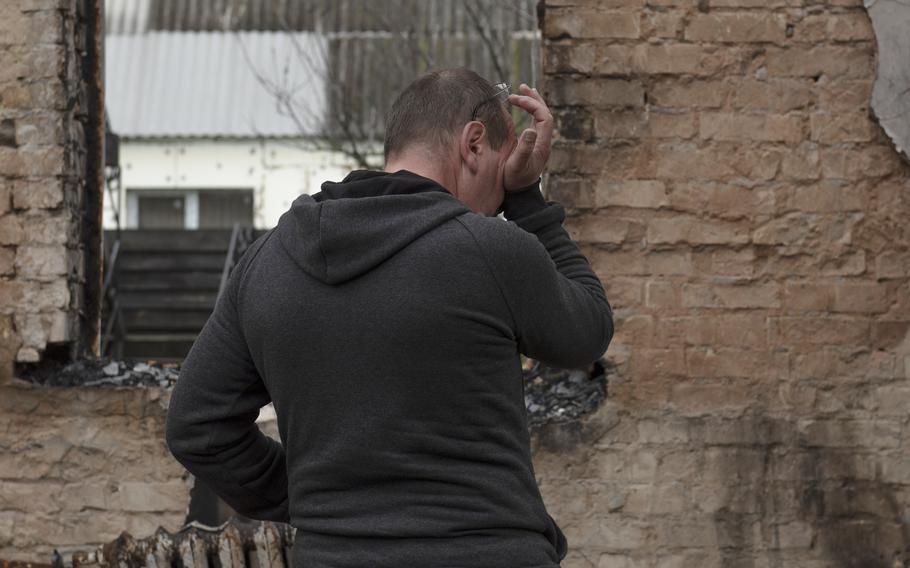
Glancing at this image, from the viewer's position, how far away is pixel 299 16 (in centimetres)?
1330

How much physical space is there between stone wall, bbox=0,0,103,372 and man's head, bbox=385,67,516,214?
246cm

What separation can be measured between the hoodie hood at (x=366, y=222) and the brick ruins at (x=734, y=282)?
212 cm

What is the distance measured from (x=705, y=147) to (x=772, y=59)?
366 mm

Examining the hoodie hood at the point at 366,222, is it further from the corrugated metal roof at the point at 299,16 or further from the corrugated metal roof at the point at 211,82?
the corrugated metal roof at the point at 211,82

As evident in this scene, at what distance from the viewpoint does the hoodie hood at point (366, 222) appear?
1827 mm

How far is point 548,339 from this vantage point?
6.13ft

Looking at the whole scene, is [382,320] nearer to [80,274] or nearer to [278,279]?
[278,279]

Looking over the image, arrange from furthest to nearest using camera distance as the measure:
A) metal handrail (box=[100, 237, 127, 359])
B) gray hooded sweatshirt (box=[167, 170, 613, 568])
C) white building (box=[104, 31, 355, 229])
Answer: white building (box=[104, 31, 355, 229]) → metal handrail (box=[100, 237, 127, 359]) → gray hooded sweatshirt (box=[167, 170, 613, 568])

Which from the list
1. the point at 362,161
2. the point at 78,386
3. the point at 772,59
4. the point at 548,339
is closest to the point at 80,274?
the point at 78,386

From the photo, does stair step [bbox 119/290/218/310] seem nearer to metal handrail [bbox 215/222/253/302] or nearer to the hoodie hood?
metal handrail [bbox 215/222/253/302]

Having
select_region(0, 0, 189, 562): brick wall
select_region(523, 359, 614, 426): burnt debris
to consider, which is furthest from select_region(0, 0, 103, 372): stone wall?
select_region(523, 359, 614, 426): burnt debris

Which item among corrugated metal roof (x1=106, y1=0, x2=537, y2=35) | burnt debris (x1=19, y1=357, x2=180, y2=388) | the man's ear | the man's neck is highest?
corrugated metal roof (x1=106, y1=0, x2=537, y2=35)

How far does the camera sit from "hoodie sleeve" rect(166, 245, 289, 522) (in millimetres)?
2006

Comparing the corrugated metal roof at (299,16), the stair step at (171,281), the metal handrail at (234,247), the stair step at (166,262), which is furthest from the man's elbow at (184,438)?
the corrugated metal roof at (299,16)
